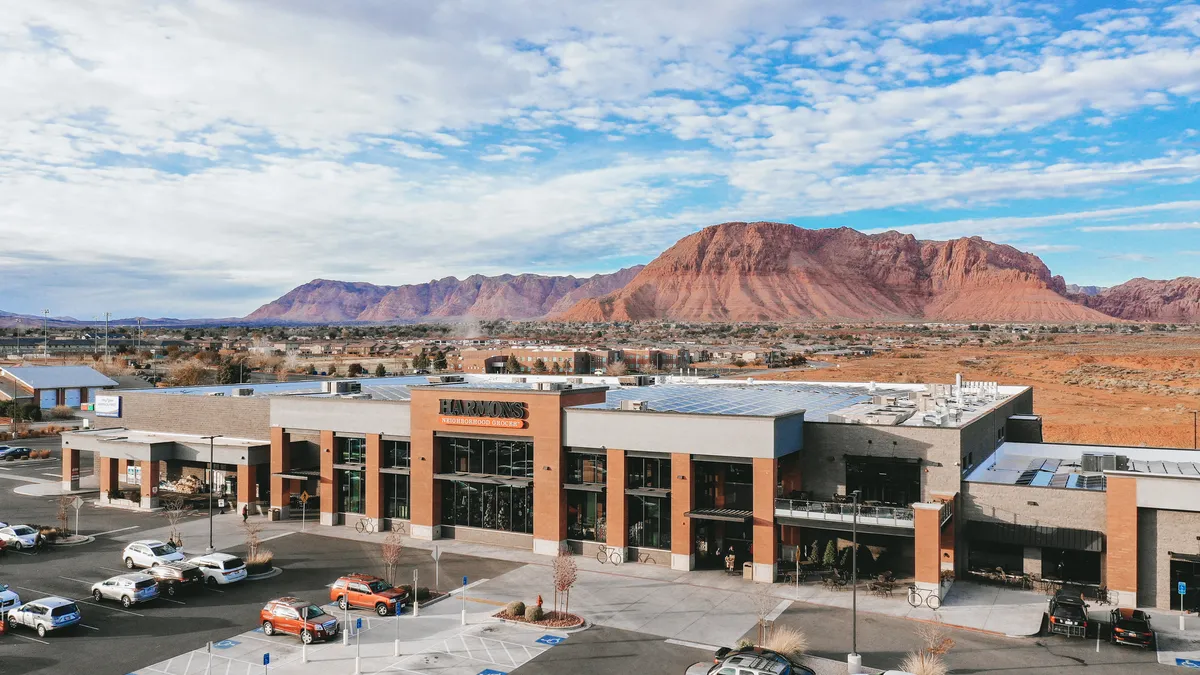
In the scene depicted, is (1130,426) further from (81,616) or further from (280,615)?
(81,616)

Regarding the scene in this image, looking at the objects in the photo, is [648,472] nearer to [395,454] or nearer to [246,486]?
[395,454]

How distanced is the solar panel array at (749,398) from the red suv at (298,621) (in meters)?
17.0

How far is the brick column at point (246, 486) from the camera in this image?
48.6 meters

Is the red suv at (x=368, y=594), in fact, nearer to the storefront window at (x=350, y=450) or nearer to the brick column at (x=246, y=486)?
the storefront window at (x=350, y=450)

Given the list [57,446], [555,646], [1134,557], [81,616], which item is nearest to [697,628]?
[555,646]

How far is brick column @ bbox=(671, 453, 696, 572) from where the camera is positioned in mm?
37188

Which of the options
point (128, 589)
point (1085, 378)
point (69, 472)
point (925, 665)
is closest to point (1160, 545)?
point (925, 665)

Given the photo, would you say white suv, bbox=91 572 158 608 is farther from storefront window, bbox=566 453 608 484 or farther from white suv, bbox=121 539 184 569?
storefront window, bbox=566 453 608 484

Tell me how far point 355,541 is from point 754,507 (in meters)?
21.1

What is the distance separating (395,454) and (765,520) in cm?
2102

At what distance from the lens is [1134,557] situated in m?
32.0

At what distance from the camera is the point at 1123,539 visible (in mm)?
32281

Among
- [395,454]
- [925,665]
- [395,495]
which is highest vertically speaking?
[395,454]

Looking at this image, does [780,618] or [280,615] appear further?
[780,618]
